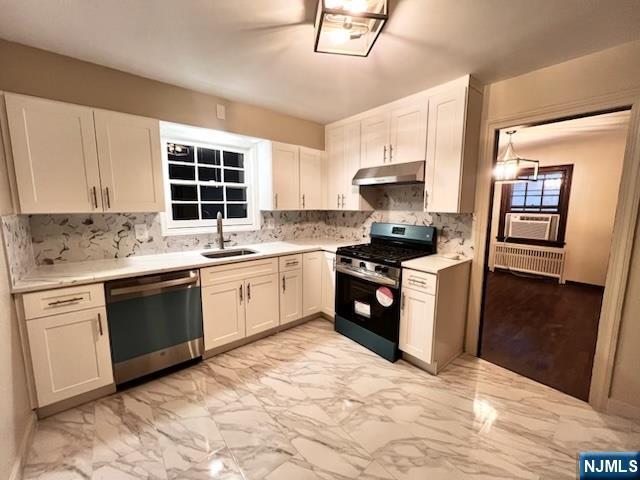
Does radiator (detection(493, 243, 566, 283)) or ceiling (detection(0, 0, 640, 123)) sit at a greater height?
ceiling (detection(0, 0, 640, 123))

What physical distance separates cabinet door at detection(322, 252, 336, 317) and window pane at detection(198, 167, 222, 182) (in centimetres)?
157

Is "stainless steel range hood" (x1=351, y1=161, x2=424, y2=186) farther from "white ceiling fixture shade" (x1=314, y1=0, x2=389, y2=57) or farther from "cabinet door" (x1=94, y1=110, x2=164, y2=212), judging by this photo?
"cabinet door" (x1=94, y1=110, x2=164, y2=212)

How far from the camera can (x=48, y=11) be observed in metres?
1.42

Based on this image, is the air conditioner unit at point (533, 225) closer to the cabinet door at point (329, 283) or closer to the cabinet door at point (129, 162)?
the cabinet door at point (329, 283)

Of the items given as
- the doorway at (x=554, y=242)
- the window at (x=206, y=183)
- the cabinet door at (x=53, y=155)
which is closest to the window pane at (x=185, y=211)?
the window at (x=206, y=183)

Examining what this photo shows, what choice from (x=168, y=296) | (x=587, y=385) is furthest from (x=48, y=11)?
(x=587, y=385)

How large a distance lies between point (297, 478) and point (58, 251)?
2425 mm

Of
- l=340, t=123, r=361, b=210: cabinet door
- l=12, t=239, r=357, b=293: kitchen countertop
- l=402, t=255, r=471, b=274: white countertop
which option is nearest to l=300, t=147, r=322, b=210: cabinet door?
l=340, t=123, r=361, b=210: cabinet door

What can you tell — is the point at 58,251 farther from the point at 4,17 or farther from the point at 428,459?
the point at 428,459

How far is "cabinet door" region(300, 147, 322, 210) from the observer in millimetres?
3303

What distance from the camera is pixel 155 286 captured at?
203 centimetres

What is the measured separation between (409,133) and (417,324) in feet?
5.86

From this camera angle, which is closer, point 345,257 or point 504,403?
point 504,403

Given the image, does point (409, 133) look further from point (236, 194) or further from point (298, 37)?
point (236, 194)
